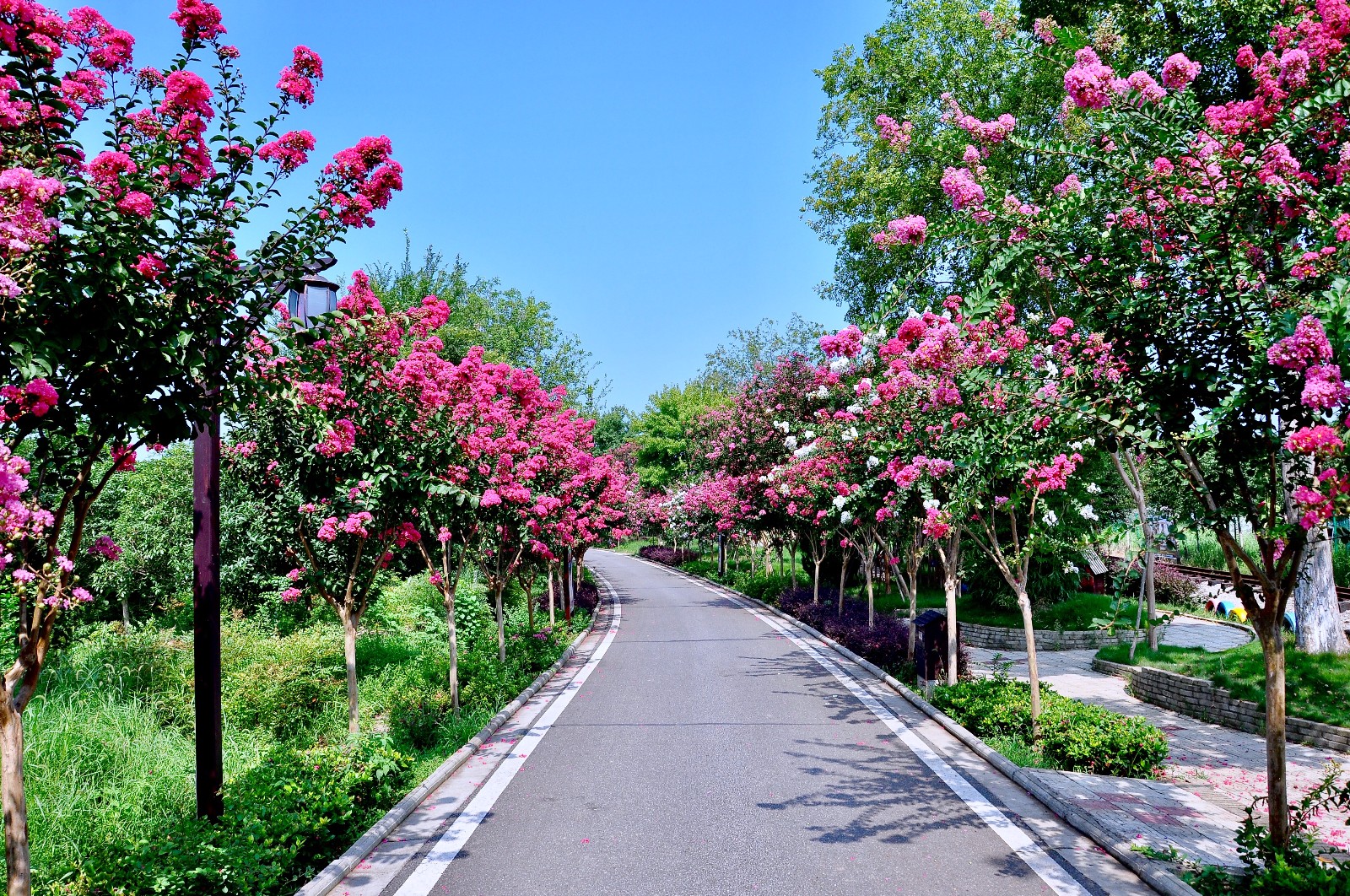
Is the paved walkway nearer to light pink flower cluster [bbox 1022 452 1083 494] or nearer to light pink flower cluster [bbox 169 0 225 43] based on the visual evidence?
light pink flower cluster [bbox 1022 452 1083 494]

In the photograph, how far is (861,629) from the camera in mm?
15453

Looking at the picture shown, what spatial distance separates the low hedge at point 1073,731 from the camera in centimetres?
745

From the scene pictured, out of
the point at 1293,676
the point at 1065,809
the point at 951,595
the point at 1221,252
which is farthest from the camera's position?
the point at 951,595

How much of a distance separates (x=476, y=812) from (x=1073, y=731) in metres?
5.56

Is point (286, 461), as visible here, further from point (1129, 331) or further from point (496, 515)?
point (1129, 331)

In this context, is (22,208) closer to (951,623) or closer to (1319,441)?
(1319,441)

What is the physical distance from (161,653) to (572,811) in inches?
277

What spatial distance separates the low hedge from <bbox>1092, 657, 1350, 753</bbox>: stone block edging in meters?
2.65

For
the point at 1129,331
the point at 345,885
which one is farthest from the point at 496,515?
the point at 1129,331

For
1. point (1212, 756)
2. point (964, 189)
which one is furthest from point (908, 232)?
point (1212, 756)

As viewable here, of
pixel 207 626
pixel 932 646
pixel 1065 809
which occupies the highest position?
pixel 207 626

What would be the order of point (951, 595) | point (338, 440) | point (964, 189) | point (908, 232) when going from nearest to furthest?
point (964, 189), point (908, 232), point (338, 440), point (951, 595)

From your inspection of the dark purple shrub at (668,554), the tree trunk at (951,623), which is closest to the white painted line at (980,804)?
the tree trunk at (951,623)

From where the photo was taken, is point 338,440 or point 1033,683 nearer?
point 338,440
